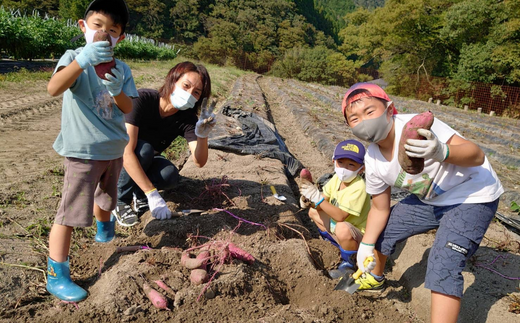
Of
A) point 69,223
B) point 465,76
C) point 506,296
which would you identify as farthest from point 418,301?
point 465,76

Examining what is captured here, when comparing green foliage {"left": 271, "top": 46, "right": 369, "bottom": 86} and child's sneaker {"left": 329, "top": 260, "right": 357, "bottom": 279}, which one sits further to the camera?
green foliage {"left": 271, "top": 46, "right": 369, "bottom": 86}

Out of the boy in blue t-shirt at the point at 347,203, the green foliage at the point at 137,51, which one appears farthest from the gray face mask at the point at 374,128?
the green foliage at the point at 137,51

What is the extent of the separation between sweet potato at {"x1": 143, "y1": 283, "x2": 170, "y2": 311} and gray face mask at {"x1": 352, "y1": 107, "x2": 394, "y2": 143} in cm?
126

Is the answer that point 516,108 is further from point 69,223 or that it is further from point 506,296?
point 69,223

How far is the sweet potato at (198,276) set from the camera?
1.84m

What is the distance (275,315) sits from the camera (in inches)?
68.7

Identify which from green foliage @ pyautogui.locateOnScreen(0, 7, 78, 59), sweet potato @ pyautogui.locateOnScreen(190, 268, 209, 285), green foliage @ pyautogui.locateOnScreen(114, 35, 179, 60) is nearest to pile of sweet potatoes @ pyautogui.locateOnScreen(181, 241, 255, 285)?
sweet potato @ pyautogui.locateOnScreen(190, 268, 209, 285)

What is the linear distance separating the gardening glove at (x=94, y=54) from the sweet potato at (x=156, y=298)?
114 centimetres

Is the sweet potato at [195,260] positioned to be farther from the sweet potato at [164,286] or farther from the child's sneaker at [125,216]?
the child's sneaker at [125,216]

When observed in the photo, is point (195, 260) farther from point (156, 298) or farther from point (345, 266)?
point (345, 266)

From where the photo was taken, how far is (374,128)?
171 centimetres

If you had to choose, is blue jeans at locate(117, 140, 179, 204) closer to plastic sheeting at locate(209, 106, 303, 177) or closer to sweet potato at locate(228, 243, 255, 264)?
sweet potato at locate(228, 243, 255, 264)

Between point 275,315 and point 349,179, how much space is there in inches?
42.5

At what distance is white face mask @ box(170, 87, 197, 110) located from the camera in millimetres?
2514
